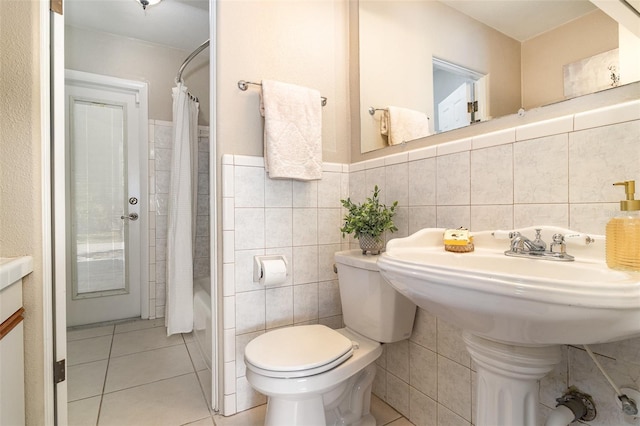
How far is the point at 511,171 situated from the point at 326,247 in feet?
3.06

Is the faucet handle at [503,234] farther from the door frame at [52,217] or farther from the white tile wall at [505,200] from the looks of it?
Answer: the door frame at [52,217]

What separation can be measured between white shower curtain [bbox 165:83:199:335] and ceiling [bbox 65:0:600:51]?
530 mm

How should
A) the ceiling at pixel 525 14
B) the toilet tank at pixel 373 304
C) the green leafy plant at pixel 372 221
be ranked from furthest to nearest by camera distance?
the green leafy plant at pixel 372 221 → the toilet tank at pixel 373 304 → the ceiling at pixel 525 14

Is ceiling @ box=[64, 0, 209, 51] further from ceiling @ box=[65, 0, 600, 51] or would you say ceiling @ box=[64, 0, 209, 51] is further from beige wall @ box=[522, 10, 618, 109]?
beige wall @ box=[522, 10, 618, 109]

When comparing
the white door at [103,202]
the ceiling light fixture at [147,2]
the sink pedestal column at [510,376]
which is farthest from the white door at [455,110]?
the white door at [103,202]

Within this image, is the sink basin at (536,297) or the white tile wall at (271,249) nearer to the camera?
the sink basin at (536,297)

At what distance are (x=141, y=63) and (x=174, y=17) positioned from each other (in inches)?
21.9

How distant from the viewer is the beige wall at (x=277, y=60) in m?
1.35

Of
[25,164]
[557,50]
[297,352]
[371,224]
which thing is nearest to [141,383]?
[297,352]

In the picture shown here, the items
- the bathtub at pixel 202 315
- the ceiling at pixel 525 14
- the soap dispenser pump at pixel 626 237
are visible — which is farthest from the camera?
the bathtub at pixel 202 315

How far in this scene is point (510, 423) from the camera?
0.72 metres

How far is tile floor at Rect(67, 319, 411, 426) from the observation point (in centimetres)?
131

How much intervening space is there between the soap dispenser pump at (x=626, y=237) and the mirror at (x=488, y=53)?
1.19ft

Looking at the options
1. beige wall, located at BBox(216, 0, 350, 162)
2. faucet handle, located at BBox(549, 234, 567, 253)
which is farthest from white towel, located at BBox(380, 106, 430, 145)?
faucet handle, located at BBox(549, 234, 567, 253)
